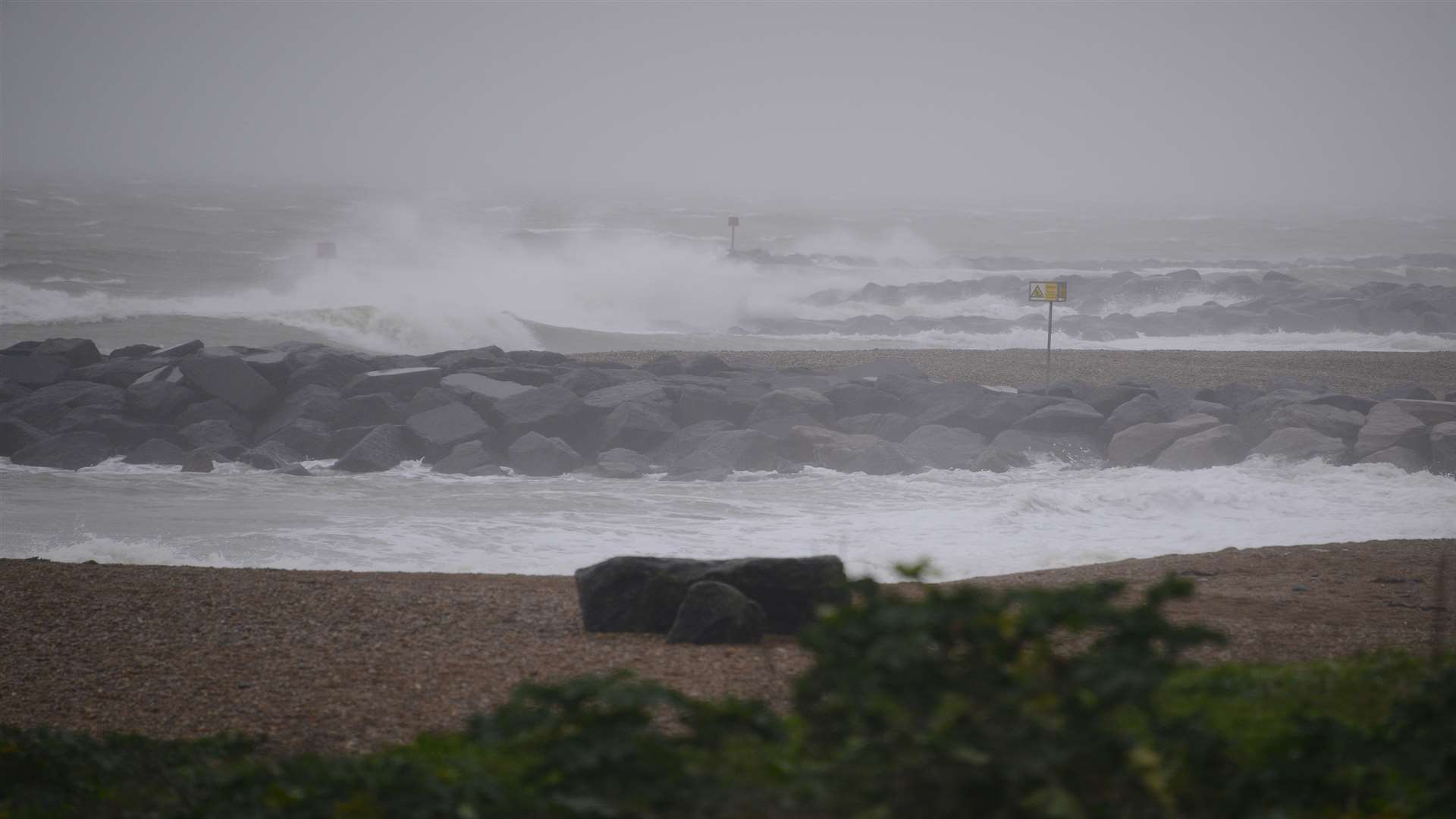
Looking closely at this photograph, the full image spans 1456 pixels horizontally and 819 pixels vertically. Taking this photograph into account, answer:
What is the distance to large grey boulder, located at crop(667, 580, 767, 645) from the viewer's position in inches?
284

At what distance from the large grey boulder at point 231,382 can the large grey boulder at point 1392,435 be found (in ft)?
50.9

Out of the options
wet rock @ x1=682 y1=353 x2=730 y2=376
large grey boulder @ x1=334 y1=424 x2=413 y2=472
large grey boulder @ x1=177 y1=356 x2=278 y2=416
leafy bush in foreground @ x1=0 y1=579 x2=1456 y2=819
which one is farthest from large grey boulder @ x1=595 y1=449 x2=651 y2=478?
leafy bush in foreground @ x1=0 y1=579 x2=1456 y2=819

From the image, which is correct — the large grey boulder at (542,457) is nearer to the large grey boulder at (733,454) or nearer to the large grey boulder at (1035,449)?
the large grey boulder at (733,454)

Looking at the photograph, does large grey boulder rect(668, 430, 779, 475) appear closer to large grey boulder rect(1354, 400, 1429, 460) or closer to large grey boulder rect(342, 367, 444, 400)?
large grey boulder rect(342, 367, 444, 400)

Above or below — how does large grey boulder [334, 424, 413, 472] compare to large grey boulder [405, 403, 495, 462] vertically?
below

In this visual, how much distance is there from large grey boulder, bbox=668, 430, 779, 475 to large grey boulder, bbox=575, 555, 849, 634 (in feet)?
27.4

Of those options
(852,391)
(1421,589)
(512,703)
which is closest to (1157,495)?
(1421,589)

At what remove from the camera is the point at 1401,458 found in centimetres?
1578

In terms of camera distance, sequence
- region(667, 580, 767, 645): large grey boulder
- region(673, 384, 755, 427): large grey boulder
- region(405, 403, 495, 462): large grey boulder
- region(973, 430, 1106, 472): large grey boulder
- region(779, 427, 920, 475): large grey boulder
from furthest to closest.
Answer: region(673, 384, 755, 427): large grey boulder < region(405, 403, 495, 462): large grey boulder < region(973, 430, 1106, 472): large grey boulder < region(779, 427, 920, 475): large grey boulder < region(667, 580, 767, 645): large grey boulder

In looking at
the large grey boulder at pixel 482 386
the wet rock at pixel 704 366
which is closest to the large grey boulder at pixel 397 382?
the large grey boulder at pixel 482 386

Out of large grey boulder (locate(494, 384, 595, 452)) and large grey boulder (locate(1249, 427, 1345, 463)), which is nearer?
large grey boulder (locate(1249, 427, 1345, 463))

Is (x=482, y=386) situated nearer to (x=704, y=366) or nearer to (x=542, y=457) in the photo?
(x=542, y=457)

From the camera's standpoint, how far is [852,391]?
64.6 ft

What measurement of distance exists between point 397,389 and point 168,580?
1038 centimetres
